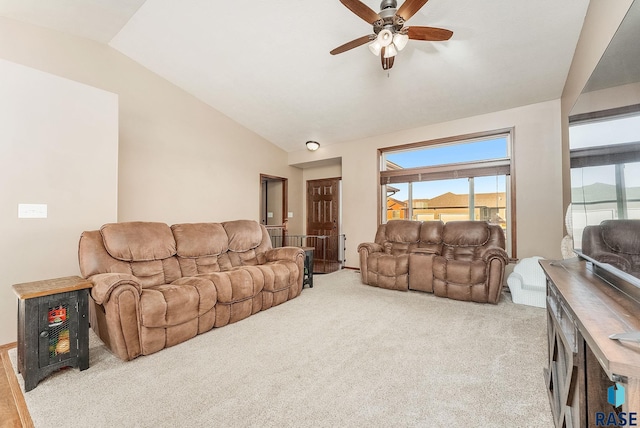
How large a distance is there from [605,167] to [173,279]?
11.4 feet

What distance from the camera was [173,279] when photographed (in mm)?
2955

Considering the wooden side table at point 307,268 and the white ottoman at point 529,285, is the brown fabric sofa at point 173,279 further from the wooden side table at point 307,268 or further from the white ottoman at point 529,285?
the white ottoman at point 529,285

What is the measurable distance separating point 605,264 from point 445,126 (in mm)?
3931

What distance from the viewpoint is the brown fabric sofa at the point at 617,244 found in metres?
1.07

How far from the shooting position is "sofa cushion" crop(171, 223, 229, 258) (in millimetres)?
3160

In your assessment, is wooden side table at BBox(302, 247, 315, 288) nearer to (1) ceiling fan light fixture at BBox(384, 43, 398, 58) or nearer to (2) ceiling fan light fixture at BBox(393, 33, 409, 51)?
(1) ceiling fan light fixture at BBox(384, 43, 398, 58)

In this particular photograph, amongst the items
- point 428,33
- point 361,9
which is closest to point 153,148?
point 361,9

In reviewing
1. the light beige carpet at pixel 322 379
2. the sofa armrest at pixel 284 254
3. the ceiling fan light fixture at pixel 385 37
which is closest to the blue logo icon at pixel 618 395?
the light beige carpet at pixel 322 379

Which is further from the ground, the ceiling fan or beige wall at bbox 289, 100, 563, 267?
the ceiling fan

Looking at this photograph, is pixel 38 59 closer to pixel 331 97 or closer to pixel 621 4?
pixel 331 97

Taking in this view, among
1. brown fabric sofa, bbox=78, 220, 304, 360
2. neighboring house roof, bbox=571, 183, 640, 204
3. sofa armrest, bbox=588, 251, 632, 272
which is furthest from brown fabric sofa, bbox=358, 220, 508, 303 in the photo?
sofa armrest, bbox=588, 251, 632, 272

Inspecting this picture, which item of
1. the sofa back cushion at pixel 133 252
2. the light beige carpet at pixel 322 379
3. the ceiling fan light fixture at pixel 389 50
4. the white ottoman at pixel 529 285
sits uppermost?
the ceiling fan light fixture at pixel 389 50

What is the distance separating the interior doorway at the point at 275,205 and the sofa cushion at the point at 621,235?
5399 mm

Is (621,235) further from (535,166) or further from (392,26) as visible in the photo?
(535,166)
